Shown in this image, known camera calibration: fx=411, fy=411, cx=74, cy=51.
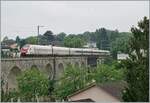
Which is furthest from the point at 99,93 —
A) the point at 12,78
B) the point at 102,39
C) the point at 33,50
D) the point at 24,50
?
the point at 102,39

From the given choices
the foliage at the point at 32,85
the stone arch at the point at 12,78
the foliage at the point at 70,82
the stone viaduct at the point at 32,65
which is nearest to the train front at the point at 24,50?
the stone viaduct at the point at 32,65

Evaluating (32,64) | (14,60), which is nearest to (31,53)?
(32,64)

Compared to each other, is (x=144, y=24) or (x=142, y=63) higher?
(x=144, y=24)

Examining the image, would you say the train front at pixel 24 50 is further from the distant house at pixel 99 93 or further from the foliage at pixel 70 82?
the distant house at pixel 99 93

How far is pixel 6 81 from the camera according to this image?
26.4 meters

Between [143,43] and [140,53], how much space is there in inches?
8.9

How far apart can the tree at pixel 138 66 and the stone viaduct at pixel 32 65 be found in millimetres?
17788

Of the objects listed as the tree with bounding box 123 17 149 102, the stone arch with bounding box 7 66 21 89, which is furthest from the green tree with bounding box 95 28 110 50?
the tree with bounding box 123 17 149 102

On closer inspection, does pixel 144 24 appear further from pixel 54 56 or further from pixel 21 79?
pixel 54 56

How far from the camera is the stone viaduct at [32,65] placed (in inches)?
1038

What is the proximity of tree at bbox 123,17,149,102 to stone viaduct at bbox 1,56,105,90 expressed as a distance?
17.8m

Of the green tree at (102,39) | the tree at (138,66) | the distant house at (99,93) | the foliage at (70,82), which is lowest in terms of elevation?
the foliage at (70,82)

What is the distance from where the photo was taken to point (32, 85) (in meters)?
22.3

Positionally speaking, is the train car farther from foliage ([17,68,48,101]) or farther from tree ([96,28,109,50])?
tree ([96,28,109,50])
